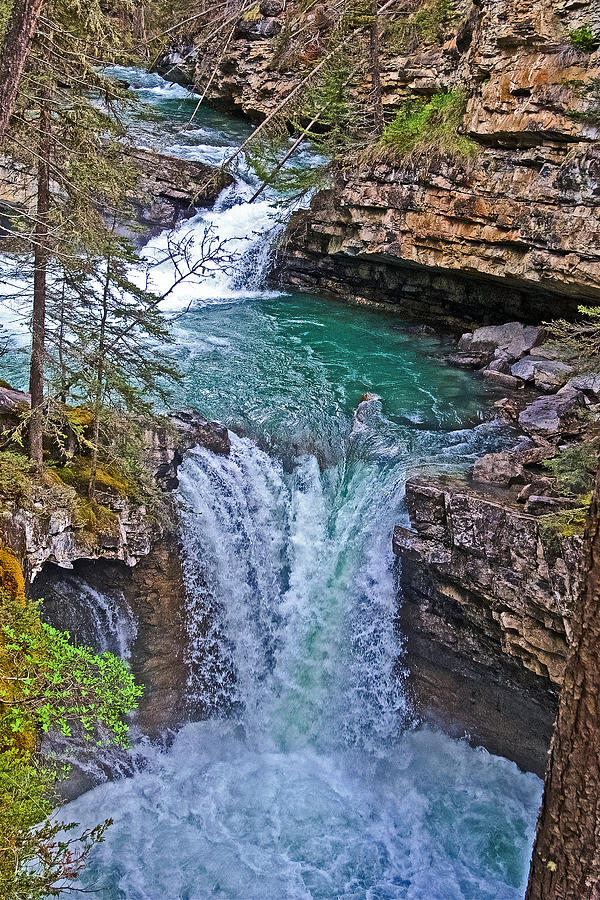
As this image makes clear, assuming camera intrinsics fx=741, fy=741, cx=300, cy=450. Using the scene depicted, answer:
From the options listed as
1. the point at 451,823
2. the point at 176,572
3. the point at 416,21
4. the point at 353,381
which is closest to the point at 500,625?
the point at 451,823

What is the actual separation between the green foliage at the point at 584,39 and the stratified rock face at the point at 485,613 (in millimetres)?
8075

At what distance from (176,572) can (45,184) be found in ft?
18.5

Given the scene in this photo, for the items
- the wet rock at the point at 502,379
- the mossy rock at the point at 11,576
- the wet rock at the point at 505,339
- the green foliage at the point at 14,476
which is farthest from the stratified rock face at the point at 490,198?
the mossy rock at the point at 11,576

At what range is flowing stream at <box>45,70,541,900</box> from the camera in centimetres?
934

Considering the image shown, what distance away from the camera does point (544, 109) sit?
1330 cm

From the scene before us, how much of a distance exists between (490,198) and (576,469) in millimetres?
7070

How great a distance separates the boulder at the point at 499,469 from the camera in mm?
11008

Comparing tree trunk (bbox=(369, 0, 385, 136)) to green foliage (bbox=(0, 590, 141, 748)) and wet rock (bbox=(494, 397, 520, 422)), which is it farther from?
green foliage (bbox=(0, 590, 141, 748))

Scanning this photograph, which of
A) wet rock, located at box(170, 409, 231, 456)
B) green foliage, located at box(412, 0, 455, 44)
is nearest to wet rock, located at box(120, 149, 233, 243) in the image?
green foliage, located at box(412, 0, 455, 44)

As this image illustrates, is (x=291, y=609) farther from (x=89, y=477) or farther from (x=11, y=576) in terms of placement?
(x=11, y=576)

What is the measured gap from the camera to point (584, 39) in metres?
12.8

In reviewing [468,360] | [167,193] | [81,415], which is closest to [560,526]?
[81,415]

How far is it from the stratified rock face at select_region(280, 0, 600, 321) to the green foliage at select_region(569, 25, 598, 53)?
9cm

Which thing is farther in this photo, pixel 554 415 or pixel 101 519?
pixel 554 415
